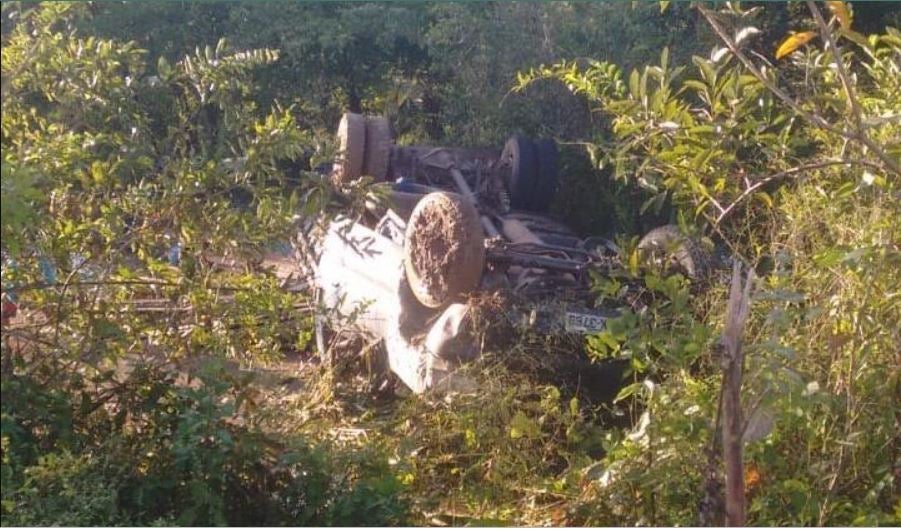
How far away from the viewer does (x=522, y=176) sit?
34.6ft

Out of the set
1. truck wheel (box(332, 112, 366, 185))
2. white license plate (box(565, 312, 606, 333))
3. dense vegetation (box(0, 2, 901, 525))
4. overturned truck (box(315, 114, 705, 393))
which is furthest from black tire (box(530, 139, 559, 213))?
dense vegetation (box(0, 2, 901, 525))

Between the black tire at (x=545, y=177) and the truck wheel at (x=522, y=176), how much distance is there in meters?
0.05

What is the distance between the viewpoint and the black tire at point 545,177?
34.8 feet

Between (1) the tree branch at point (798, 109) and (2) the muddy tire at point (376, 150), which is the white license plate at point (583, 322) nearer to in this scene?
(1) the tree branch at point (798, 109)

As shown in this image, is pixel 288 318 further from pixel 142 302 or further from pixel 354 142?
pixel 354 142

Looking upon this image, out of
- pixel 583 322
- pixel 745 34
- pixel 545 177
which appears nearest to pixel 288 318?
pixel 583 322

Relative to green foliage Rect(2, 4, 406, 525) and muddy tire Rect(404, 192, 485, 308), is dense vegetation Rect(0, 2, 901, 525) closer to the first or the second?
green foliage Rect(2, 4, 406, 525)

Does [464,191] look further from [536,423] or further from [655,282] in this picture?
[655,282]

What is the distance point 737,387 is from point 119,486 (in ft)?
7.13

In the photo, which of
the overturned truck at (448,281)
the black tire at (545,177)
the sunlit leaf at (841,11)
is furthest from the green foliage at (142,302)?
the black tire at (545,177)

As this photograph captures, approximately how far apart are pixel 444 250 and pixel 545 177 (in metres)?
3.89

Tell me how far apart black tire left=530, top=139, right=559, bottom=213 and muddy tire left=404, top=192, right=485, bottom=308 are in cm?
354

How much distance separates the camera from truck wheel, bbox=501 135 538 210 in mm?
10555

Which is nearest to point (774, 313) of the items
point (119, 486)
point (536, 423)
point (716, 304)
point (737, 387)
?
point (737, 387)
